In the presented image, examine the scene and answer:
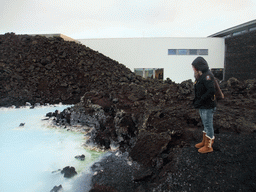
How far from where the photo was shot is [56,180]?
3.35 m

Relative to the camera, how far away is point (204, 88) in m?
3.02

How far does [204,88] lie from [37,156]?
168 inches

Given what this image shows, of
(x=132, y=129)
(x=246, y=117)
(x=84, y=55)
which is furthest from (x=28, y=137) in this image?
(x=84, y=55)

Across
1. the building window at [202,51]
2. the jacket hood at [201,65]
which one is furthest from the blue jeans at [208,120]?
the building window at [202,51]

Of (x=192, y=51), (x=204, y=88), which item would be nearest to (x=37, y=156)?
(x=204, y=88)

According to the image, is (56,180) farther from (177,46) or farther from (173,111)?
(177,46)

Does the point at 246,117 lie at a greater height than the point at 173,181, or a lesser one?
greater

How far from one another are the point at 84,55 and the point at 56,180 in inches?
515

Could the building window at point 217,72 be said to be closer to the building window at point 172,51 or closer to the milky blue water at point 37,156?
the building window at point 172,51

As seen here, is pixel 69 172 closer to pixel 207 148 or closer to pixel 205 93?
pixel 207 148

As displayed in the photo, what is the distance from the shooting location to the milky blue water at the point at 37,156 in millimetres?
3279

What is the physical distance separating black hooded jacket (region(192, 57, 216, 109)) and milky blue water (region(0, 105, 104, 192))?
277 cm

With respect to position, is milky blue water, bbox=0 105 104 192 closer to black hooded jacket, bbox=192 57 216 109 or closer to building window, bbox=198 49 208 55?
black hooded jacket, bbox=192 57 216 109

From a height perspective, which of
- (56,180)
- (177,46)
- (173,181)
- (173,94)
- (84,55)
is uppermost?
(177,46)
